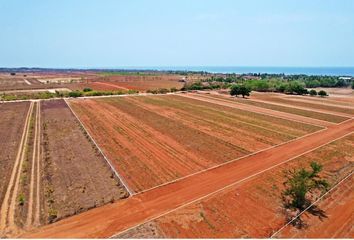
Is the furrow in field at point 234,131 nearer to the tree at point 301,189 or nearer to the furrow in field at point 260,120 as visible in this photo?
the furrow in field at point 260,120

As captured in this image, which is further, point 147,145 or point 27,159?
point 147,145

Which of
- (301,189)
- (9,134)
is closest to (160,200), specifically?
(301,189)

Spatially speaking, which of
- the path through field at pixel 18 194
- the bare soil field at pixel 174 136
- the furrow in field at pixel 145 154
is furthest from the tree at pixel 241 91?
the path through field at pixel 18 194

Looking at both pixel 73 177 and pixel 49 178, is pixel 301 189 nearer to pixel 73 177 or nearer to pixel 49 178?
pixel 73 177

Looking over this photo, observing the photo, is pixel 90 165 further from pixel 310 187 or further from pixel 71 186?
pixel 310 187

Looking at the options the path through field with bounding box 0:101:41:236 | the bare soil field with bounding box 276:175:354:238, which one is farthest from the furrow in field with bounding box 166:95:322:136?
the path through field with bounding box 0:101:41:236

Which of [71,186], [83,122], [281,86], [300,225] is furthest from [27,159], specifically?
[281,86]

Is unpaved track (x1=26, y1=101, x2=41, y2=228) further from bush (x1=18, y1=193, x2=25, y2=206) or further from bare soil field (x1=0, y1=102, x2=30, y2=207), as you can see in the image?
bare soil field (x1=0, y1=102, x2=30, y2=207)
